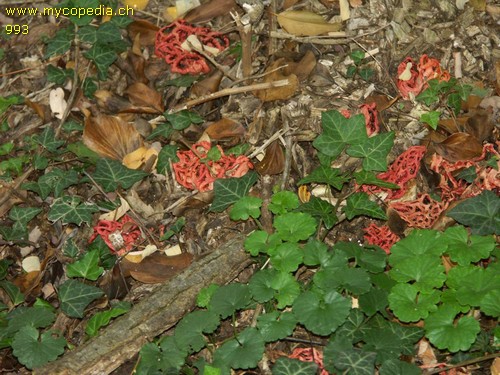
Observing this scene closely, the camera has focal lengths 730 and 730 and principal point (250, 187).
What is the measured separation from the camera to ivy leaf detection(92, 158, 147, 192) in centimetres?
414

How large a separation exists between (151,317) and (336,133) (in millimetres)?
1352

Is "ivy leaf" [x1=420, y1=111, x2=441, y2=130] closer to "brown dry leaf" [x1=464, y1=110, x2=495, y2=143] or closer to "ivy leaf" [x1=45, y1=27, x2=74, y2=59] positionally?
"brown dry leaf" [x1=464, y1=110, x2=495, y2=143]

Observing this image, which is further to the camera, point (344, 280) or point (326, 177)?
point (326, 177)

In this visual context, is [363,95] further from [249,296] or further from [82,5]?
[82,5]

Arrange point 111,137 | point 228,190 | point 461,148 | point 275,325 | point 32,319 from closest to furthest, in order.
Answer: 1. point 275,325
2. point 32,319
3. point 228,190
4. point 461,148
5. point 111,137

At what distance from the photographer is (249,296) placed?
11.2 ft

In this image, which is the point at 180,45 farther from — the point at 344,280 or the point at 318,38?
the point at 344,280

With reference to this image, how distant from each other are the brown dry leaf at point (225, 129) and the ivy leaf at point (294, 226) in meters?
0.85

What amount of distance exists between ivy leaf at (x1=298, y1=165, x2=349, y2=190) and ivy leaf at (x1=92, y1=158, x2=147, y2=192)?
0.99 metres

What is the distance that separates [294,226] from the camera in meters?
3.56

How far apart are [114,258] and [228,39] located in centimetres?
164

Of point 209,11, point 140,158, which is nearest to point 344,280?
point 140,158

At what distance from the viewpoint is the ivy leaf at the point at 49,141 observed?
442 centimetres

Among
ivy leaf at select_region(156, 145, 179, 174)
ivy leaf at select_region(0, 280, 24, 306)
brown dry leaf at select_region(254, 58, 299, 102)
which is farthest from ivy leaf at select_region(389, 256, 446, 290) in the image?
ivy leaf at select_region(0, 280, 24, 306)
